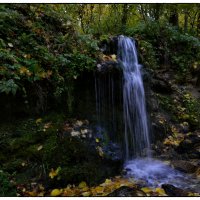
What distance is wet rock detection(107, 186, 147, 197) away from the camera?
13.5 feet

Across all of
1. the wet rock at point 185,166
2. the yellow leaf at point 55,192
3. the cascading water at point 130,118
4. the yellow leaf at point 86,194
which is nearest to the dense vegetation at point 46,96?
the yellow leaf at point 86,194

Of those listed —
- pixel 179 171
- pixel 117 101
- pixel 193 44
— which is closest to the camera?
pixel 179 171

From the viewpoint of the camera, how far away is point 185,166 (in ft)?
18.6

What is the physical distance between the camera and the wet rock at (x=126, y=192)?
4.12m

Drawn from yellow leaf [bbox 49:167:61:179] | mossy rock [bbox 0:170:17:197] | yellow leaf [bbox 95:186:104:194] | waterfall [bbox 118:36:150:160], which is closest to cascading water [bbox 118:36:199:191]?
waterfall [bbox 118:36:150:160]

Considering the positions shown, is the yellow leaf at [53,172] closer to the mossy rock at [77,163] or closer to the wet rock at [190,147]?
the mossy rock at [77,163]

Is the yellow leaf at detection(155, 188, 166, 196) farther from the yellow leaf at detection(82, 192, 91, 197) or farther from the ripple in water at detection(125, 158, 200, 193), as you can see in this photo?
the yellow leaf at detection(82, 192, 91, 197)

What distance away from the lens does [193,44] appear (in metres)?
10.4

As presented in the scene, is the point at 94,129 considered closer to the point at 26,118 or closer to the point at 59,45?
the point at 26,118

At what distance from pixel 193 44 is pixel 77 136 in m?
6.98

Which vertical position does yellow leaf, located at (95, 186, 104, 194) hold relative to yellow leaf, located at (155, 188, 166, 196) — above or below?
above

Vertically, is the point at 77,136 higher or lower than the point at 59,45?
lower

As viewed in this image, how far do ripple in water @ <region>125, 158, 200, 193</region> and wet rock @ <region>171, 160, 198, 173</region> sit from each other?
0.12 m

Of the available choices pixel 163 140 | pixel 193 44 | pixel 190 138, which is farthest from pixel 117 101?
pixel 193 44
